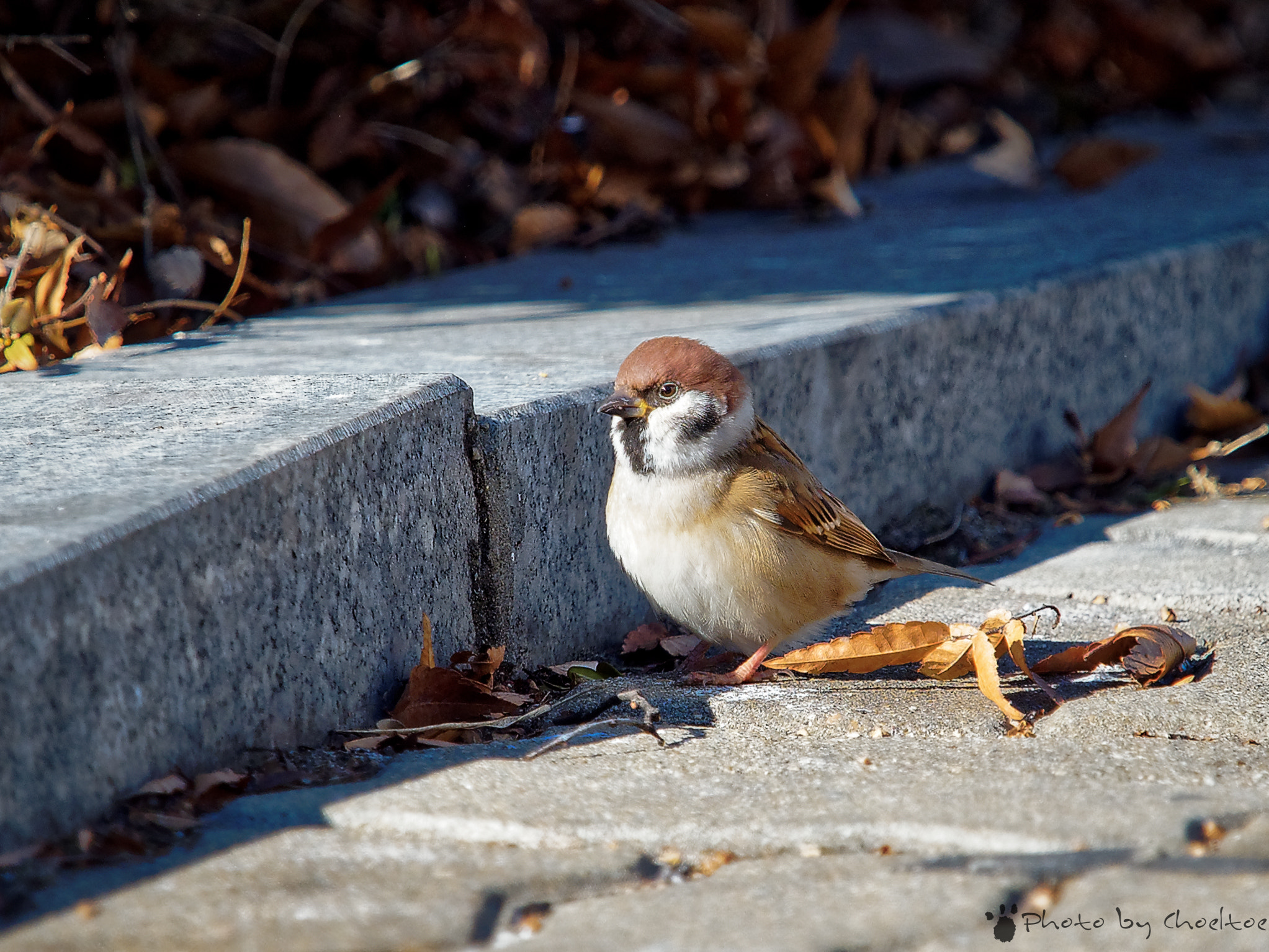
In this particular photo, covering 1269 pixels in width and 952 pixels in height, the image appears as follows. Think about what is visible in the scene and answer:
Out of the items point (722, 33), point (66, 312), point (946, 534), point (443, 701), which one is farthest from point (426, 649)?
point (722, 33)

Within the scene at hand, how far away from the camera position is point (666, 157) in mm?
5688

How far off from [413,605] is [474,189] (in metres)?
3.00

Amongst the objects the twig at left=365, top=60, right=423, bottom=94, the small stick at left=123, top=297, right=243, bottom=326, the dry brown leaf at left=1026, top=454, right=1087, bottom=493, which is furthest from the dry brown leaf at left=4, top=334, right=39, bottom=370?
the dry brown leaf at left=1026, top=454, right=1087, bottom=493

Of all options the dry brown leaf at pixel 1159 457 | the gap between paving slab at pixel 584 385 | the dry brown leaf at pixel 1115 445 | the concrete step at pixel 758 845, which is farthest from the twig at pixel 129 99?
the dry brown leaf at pixel 1159 457

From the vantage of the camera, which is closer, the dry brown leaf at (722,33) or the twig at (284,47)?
the twig at (284,47)

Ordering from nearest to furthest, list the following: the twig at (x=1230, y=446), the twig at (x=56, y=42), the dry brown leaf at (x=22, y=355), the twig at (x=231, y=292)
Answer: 1. the dry brown leaf at (x=22, y=355)
2. the twig at (x=231, y=292)
3. the twig at (x=56, y=42)
4. the twig at (x=1230, y=446)

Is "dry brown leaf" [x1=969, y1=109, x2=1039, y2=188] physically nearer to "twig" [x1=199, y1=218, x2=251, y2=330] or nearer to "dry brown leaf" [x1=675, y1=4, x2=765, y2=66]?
"dry brown leaf" [x1=675, y1=4, x2=765, y2=66]

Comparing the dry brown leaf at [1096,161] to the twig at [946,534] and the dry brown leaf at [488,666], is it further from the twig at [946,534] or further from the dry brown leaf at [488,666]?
the dry brown leaf at [488,666]

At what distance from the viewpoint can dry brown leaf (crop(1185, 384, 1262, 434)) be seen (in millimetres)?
5023

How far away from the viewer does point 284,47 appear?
4891mm

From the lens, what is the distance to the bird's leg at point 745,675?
2922 mm

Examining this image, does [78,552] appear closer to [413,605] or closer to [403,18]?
[413,605]

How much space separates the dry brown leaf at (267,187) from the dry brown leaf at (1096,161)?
3572 mm

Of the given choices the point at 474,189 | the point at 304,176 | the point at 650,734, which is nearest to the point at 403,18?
the point at 474,189
